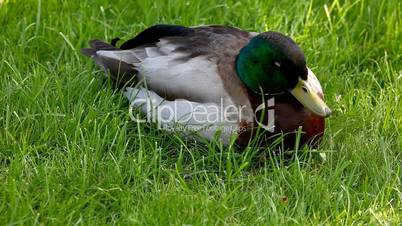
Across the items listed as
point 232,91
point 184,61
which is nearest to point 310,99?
point 232,91

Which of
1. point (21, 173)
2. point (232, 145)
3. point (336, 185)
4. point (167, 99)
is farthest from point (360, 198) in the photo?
point (21, 173)

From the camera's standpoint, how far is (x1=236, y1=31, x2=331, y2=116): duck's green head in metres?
4.00

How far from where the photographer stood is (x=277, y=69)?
406 centimetres

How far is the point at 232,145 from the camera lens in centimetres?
400

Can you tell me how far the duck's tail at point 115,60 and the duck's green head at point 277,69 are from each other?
21.0 inches

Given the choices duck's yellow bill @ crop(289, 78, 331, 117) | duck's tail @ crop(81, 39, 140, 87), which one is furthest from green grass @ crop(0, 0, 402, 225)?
duck's yellow bill @ crop(289, 78, 331, 117)

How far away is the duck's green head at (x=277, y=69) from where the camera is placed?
13.1 ft

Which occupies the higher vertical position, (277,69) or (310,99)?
(277,69)

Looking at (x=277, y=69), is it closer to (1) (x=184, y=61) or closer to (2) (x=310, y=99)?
(2) (x=310, y=99)

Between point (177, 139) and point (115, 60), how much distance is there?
0.54 m

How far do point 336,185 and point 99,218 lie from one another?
1016mm

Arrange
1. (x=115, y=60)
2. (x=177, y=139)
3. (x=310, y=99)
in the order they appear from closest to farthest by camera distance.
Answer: (x=310, y=99) → (x=177, y=139) → (x=115, y=60)

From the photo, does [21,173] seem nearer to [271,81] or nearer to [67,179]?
[67,179]

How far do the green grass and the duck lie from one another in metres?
0.09
